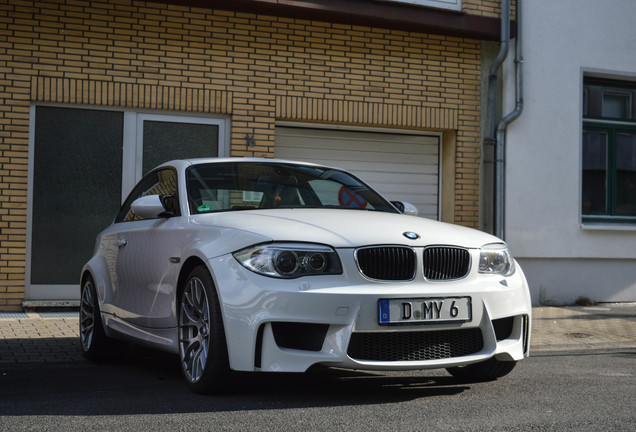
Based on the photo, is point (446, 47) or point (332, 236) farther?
point (446, 47)

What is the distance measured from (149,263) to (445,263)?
6.68 ft

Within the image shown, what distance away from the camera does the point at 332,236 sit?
16.3 ft

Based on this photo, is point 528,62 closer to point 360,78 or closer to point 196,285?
point 360,78

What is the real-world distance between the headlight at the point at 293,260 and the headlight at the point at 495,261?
38.0 inches

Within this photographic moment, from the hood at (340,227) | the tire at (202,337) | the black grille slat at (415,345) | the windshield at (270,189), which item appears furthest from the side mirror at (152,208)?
the black grille slat at (415,345)

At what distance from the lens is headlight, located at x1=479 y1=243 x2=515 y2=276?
5348mm

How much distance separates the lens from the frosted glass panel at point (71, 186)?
10703mm

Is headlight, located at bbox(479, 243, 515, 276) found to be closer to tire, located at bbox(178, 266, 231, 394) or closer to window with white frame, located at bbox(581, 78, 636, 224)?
tire, located at bbox(178, 266, 231, 394)

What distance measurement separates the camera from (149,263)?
19.9 feet

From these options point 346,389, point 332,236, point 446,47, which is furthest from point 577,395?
point 446,47

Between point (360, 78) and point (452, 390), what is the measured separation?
23.6 feet

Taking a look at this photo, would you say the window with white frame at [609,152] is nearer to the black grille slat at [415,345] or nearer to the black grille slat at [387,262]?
the black grille slat at [415,345]

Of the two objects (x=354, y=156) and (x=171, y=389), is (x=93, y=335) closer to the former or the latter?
(x=171, y=389)

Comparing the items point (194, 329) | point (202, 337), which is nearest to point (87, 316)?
point (194, 329)
